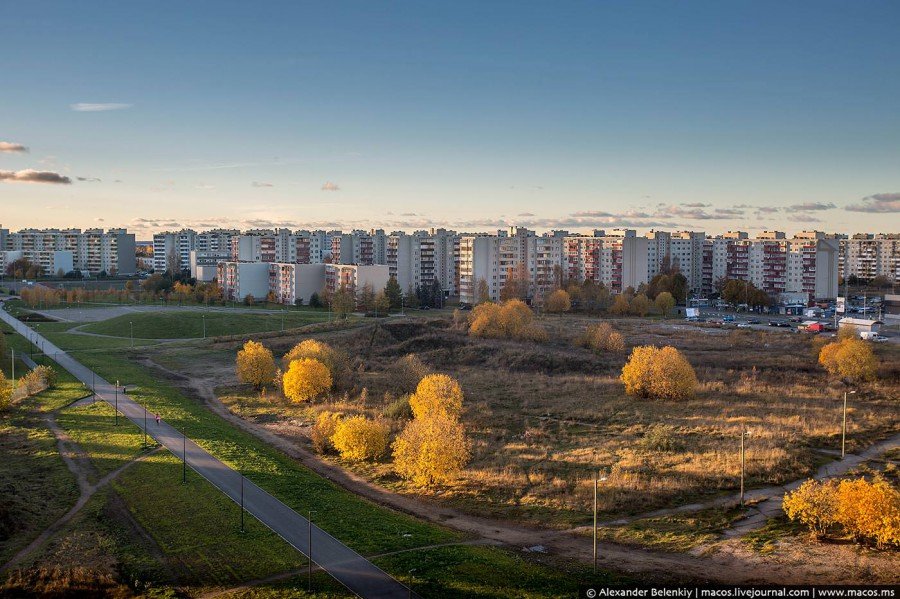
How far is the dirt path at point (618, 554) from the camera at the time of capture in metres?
19.0

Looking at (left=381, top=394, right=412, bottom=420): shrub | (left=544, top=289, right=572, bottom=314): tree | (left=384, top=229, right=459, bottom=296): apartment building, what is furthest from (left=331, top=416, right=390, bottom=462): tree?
(left=384, top=229, right=459, bottom=296): apartment building

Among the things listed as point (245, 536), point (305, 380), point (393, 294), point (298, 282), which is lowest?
point (245, 536)

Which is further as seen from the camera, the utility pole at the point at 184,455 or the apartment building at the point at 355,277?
the apartment building at the point at 355,277

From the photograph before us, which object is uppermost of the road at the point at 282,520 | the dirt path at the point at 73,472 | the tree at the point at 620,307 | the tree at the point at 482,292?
the tree at the point at 482,292

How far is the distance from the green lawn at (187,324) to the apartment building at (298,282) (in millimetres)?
16081

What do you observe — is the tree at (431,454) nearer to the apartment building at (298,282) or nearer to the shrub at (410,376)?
the shrub at (410,376)

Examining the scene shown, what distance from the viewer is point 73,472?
29047 millimetres

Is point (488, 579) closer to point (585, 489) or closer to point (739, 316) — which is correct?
point (585, 489)

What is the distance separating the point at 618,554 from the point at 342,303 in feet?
225

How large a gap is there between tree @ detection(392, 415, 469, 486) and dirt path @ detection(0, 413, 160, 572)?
11271mm

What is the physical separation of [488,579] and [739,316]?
80.6 meters

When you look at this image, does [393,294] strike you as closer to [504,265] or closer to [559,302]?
[504,265]

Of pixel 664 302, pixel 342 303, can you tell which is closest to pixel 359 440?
pixel 342 303

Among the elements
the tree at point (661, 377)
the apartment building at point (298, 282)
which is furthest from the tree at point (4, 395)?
the apartment building at point (298, 282)
